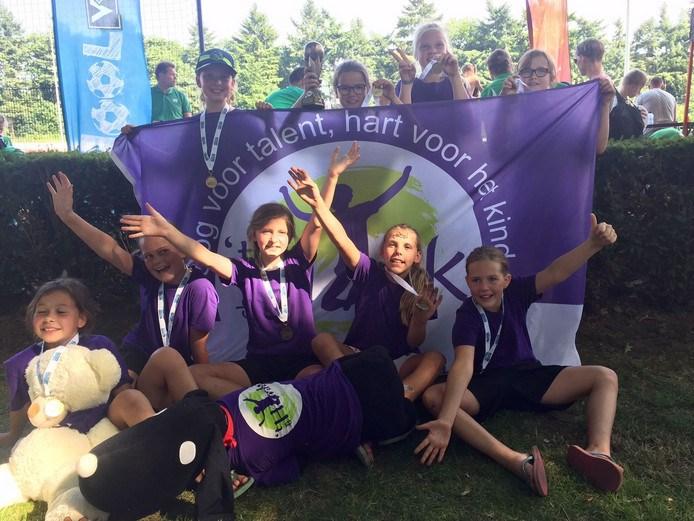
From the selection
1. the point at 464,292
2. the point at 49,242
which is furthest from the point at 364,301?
the point at 49,242

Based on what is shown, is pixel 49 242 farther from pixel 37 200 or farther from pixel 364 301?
pixel 364 301

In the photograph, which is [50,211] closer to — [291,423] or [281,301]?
[281,301]

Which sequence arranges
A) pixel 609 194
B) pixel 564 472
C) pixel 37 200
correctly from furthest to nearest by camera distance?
pixel 37 200 → pixel 609 194 → pixel 564 472

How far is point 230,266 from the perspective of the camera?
3.33 m

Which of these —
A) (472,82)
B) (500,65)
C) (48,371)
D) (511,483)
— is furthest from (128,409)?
(472,82)

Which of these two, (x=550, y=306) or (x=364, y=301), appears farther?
(x=550, y=306)

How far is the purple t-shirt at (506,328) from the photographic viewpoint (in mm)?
3186

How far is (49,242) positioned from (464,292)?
133 inches

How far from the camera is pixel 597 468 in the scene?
258 centimetres

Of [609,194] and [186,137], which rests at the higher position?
[186,137]

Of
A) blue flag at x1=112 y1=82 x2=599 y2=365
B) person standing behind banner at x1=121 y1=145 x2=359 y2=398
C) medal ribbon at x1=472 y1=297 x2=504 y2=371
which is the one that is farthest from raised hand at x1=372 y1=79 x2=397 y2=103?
medal ribbon at x1=472 y1=297 x2=504 y2=371

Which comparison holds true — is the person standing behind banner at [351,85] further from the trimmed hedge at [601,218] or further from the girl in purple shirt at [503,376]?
the trimmed hedge at [601,218]

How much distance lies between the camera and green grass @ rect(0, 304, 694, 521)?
8.05 feet

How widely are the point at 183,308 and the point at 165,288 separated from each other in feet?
0.54
